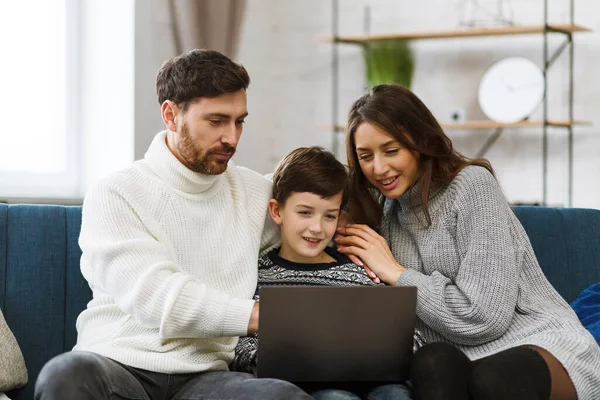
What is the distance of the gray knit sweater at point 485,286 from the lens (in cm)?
207

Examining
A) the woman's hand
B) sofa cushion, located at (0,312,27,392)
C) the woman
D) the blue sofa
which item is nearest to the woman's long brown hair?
the woman

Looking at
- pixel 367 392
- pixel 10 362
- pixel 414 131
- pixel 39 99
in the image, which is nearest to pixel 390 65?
pixel 39 99

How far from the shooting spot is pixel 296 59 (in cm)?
511

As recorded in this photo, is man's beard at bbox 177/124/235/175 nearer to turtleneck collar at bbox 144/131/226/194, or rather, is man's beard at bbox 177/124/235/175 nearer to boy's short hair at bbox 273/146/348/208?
turtleneck collar at bbox 144/131/226/194

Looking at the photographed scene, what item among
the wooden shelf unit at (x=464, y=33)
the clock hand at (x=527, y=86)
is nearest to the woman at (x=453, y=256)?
the clock hand at (x=527, y=86)

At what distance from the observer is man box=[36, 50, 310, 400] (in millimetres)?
1949

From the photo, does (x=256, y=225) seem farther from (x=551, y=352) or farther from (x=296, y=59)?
(x=296, y=59)

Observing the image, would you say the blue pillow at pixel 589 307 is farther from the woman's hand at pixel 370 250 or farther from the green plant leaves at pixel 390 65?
the green plant leaves at pixel 390 65

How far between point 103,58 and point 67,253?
1.86 m

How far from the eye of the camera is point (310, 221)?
7.22 ft

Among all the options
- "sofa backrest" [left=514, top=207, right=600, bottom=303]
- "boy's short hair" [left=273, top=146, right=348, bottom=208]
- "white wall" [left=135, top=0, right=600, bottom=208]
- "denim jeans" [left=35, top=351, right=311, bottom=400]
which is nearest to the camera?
"denim jeans" [left=35, top=351, right=311, bottom=400]

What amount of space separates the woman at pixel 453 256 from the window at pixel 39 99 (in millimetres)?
1984

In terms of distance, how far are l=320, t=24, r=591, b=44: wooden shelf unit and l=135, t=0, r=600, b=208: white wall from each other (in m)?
0.17

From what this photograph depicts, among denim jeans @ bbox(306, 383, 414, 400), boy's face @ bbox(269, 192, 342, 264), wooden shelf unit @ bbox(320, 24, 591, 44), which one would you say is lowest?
denim jeans @ bbox(306, 383, 414, 400)
